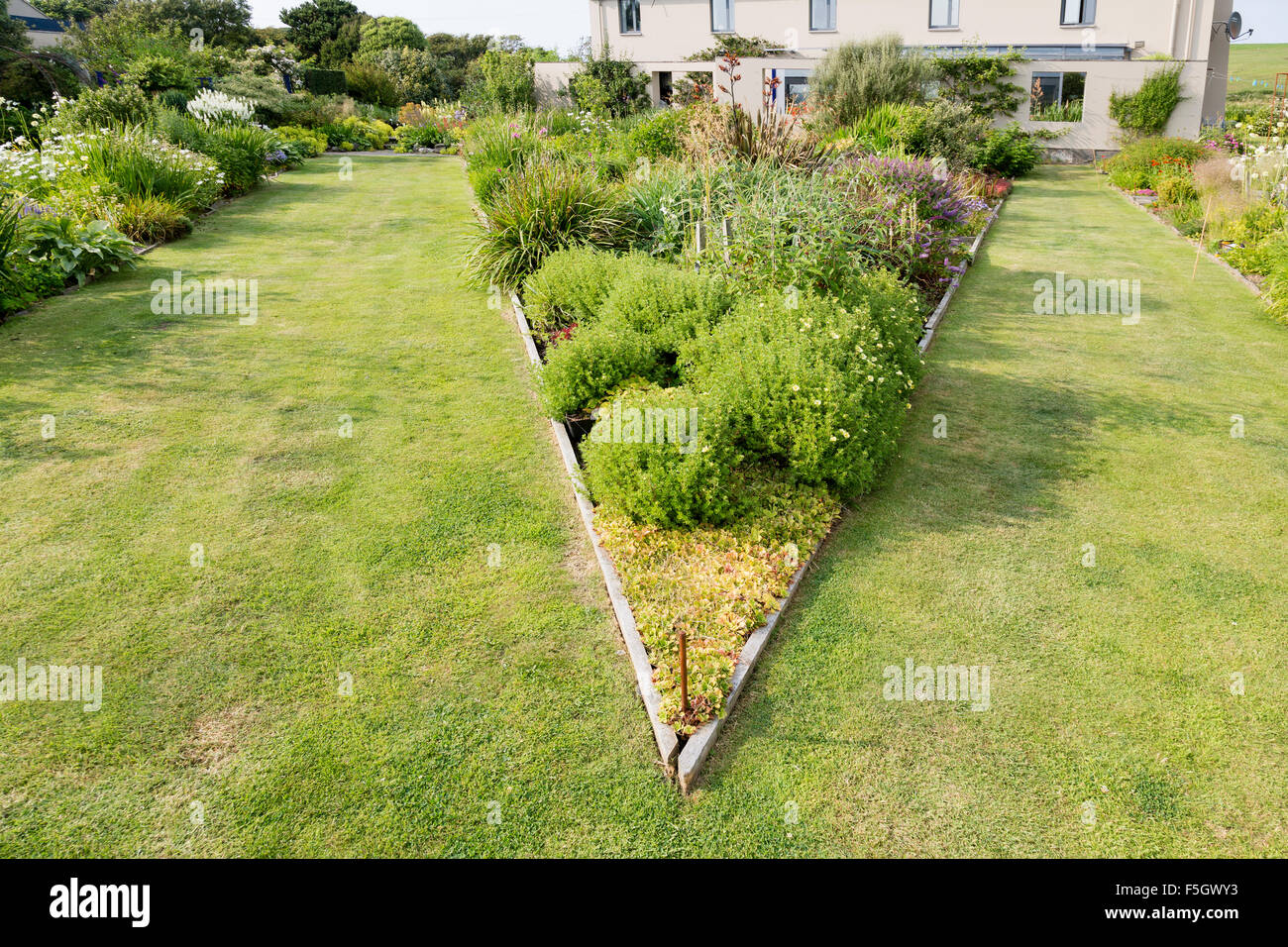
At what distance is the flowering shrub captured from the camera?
55.2 feet

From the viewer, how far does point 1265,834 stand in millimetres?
3436

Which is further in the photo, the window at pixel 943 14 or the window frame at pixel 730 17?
the window frame at pixel 730 17

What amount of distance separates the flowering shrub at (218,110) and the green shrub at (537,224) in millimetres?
9368

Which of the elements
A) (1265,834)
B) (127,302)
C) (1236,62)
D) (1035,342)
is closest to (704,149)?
(1035,342)

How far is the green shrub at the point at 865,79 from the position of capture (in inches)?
848

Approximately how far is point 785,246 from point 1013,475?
10.4 feet

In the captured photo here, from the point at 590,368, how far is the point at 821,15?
31849 mm

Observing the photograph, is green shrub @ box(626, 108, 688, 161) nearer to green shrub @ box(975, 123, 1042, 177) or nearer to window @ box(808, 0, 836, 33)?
green shrub @ box(975, 123, 1042, 177)

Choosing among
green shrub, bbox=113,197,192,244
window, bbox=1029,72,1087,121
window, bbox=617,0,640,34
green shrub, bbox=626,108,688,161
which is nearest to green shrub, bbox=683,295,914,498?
green shrub, bbox=113,197,192,244

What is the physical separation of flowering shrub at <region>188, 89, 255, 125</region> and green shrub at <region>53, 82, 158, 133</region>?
91cm

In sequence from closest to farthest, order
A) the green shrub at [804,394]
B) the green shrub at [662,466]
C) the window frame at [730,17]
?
the green shrub at [662,466]
the green shrub at [804,394]
the window frame at [730,17]

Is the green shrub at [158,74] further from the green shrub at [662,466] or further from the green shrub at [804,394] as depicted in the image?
the green shrub at [662,466]

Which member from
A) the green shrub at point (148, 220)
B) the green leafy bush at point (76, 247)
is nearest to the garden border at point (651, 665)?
the green leafy bush at point (76, 247)
